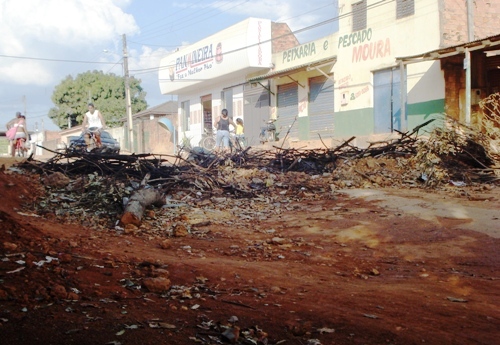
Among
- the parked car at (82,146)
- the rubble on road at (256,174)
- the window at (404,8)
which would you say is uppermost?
the window at (404,8)

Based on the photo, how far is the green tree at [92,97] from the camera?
144 ft

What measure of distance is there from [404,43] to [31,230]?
1371 centimetres

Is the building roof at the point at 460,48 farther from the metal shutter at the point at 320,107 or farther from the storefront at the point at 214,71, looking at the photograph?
the storefront at the point at 214,71

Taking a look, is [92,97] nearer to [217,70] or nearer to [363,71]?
[217,70]

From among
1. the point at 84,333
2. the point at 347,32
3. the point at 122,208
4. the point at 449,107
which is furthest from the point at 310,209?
the point at 347,32

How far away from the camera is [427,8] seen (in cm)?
1468

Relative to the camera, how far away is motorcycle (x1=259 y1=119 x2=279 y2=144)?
2076cm

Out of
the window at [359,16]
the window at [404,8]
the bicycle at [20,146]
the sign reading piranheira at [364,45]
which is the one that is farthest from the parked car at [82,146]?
the window at [404,8]

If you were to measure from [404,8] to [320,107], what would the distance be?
217 inches

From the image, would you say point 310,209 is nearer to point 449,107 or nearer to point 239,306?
point 239,306

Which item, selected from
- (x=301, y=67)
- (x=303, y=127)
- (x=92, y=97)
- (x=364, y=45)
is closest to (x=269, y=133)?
(x=303, y=127)

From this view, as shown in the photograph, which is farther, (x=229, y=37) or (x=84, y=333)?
(x=229, y=37)

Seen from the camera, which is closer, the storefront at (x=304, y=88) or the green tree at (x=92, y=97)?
the storefront at (x=304, y=88)

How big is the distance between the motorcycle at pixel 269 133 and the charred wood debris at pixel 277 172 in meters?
9.90
